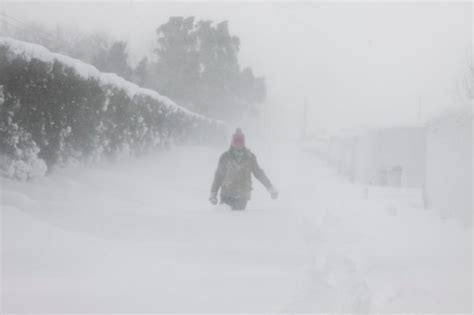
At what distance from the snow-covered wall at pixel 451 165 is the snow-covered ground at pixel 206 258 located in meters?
0.33

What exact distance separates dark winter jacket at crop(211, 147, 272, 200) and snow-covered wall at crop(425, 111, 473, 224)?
279cm

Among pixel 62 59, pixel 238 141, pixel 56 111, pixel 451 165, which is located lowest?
pixel 451 165

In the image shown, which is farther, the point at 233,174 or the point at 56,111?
the point at 56,111

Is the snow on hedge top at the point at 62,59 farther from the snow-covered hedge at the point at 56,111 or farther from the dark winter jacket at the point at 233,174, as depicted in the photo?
the dark winter jacket at the point at 233,174

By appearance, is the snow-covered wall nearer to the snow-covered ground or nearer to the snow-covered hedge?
the snow-covered ground

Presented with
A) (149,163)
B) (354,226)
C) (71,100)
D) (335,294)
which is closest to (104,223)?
(335,294)

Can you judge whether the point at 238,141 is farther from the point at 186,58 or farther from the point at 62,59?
the point at 186,58

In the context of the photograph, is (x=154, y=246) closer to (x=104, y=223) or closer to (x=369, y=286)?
(x=104, y=223)

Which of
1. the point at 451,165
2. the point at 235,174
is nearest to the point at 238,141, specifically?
the point at 235,174

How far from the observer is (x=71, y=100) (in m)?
6.26

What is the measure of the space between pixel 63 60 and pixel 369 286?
5089mm

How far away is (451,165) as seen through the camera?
5.95 meters

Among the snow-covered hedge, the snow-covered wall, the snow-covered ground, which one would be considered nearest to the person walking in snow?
the snow-covered ground

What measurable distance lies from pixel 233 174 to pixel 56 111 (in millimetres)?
2613
